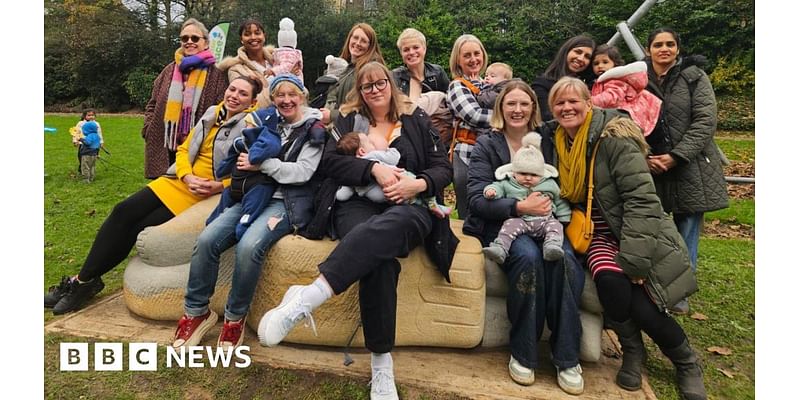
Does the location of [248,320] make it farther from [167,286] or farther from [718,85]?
[718,85]

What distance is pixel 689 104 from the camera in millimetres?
3555

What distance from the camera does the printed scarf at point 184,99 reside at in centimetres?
416

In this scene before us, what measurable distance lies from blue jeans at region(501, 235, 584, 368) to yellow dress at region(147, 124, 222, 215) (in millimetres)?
2172

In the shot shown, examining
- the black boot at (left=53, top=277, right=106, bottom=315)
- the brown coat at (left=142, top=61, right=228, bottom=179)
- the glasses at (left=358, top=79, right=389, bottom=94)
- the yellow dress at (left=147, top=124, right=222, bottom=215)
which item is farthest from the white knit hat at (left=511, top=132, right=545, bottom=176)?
the black boot at (left=53, top=277, right=106, bottom=315)

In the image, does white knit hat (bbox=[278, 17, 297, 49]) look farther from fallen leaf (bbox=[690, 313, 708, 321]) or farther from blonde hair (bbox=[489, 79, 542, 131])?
fallen leaf (bbox=[690, 313, 708, 321])

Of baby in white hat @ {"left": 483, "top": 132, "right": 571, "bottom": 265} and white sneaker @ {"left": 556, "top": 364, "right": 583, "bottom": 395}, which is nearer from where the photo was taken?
white sneaker @ {"left": 556, "top": 364, "right": 583, "bottom": 395}

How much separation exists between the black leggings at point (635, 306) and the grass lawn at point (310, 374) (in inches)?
13.6

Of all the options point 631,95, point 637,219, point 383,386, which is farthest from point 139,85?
point 637,219

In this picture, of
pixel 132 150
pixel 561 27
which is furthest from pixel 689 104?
pixel 561 27

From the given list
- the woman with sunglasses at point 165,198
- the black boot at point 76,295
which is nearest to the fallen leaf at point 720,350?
the woman with sunglasses at point 165,198

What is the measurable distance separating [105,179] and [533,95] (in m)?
9.29

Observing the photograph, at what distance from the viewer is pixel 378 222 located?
2.68 m

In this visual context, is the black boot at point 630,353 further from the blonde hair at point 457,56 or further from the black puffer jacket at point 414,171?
the blonde hair at point 457,56

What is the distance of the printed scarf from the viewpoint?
4.16 m
